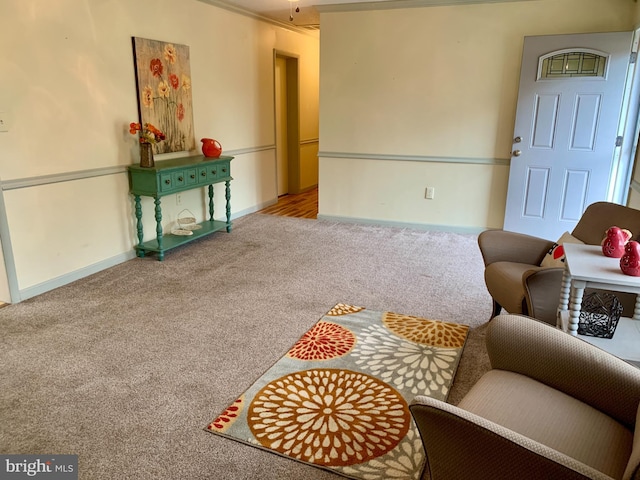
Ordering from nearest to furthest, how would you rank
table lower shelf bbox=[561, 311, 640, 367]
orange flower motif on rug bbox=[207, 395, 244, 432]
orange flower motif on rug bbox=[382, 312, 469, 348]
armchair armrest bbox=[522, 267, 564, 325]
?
table lower shelf bbox=[561, 311, 640, 367]
orange flower motif on rug bbox=[207, 395, 244, 432]
armchair armrest bbox=[522, 267, 564, 325]
orange flower motif on rug bbox=[382, 312, 469, 348]

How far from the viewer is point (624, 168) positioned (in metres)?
4.43

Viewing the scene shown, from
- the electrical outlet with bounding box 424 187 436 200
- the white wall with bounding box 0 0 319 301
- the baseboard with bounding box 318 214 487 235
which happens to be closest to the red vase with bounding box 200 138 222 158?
the white wall with bounding box 0 0 319 301

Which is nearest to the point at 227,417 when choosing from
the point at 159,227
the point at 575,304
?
the point at 575,304

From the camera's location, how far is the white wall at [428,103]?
15.2 ft

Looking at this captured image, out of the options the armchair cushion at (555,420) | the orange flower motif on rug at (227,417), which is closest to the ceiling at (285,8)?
the orange flower motif on rug at (227,417)

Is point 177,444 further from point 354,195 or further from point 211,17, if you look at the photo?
point 211,17

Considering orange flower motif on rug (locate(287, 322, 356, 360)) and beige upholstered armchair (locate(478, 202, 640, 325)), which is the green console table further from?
beige upholstered armchair (locate(478, 202, 640, 325))

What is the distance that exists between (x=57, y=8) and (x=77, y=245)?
5.77ft

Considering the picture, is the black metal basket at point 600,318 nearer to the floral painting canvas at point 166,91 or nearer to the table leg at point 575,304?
the table leg at point 575,304

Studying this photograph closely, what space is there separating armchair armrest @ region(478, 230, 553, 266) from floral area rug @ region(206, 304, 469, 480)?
516mm

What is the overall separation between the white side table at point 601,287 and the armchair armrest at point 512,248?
77 cm

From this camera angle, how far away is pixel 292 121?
711 cm

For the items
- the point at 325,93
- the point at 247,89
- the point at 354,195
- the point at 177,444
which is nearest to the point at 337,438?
the point at 177,444

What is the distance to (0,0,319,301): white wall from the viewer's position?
317 centimetres
